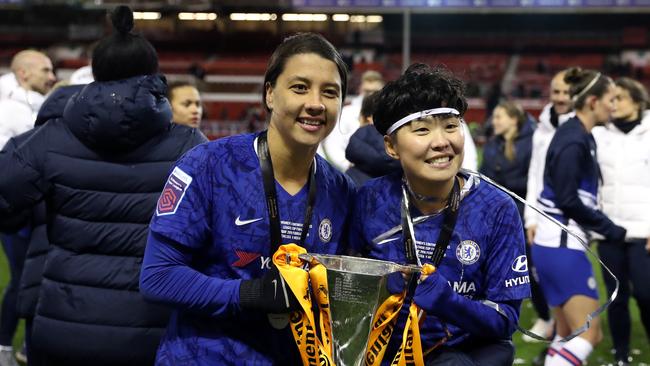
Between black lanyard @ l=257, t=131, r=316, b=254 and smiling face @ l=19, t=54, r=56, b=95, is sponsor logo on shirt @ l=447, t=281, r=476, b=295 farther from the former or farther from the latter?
smiling face @ l=19, t=54, r=56, b=95

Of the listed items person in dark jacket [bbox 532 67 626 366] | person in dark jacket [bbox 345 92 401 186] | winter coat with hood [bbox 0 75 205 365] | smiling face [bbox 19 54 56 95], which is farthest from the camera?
smiling face [bbox 19 54 56 95]

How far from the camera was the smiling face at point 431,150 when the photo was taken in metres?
2.32

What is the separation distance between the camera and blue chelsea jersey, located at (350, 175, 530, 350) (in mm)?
2346

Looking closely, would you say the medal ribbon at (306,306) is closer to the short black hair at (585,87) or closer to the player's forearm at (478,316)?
the player's forearm at (478,316)

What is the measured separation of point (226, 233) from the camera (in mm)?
2318

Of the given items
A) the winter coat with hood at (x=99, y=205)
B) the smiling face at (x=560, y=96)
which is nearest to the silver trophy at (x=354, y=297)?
the winter coat with hood at (x=99, y=205)

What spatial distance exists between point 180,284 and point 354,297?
45 centimetres

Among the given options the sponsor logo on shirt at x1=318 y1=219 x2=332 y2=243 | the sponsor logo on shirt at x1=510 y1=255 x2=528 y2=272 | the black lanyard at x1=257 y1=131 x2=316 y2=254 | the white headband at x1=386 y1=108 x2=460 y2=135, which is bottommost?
the sponsor logo on shirt at x1=510 y1=255 x2=528 y2=272

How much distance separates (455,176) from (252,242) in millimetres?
552

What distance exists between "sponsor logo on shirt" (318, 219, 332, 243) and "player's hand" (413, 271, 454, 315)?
0.31 meters

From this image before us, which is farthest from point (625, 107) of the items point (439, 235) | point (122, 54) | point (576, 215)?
point (439, 235)

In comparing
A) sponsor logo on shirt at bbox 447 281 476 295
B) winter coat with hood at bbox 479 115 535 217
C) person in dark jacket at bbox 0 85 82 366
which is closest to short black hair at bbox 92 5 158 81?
person in dark jacket at bbox 0 85 82 366

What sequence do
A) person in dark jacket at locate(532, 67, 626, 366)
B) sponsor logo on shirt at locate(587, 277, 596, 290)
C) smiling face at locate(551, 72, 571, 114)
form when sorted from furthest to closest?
smiling face at locate(551, 72, 571, 114), sponsor logo on shirt at locate(587, 277, 596, 290), person in dark jacket at locate(532, 67, 626, 366)

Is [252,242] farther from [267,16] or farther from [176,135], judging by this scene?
[267,16]
